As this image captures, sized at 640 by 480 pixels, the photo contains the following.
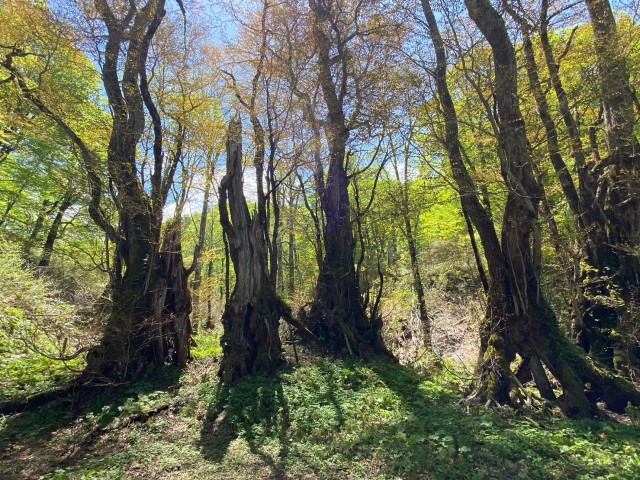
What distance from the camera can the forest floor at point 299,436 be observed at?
358 centimetres

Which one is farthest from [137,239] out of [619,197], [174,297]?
[619,197]

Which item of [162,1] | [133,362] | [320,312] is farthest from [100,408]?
[162,1]

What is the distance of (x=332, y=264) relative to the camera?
8266 millimetres

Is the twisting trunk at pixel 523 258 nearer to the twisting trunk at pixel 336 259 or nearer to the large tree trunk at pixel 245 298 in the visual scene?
the twisting trunk at pixel 336 259

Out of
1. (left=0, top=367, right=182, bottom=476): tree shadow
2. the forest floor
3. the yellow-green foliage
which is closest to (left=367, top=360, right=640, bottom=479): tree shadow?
the forest floor

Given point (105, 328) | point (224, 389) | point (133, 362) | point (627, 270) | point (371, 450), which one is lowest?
point (371, 450)

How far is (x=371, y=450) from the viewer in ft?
13.2

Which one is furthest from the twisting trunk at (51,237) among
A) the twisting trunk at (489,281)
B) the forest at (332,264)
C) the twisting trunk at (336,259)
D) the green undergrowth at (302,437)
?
the twisting trunk at (489,281)

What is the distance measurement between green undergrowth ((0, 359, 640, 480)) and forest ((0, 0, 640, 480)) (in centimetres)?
3

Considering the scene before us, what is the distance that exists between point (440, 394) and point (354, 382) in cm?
143

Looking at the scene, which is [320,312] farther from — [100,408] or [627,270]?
[627,270]

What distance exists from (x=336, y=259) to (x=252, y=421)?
4124 millimetres

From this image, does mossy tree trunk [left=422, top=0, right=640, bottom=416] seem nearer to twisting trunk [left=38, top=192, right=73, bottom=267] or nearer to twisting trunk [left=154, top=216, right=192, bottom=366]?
twisting trunk [left=154, top=216, right=192, bottom=366]

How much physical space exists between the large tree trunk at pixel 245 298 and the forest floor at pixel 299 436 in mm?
474
